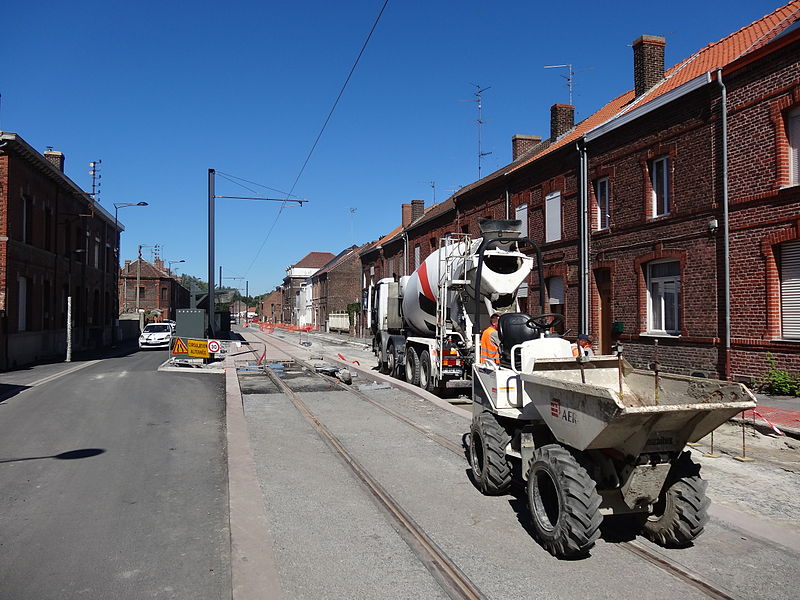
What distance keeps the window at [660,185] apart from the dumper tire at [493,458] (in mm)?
11983

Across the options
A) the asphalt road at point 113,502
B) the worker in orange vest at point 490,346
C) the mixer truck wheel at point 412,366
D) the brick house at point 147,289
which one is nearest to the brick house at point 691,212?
the worker in orange vest at point 490,346

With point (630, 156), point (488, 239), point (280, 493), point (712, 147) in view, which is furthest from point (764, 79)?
point (280, 493)

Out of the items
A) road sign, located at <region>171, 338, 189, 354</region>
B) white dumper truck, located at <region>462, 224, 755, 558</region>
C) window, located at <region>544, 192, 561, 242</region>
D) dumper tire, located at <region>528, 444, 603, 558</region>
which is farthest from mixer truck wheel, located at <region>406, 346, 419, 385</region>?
dumper tire, located at <region>528, 444, 603, 558</region>

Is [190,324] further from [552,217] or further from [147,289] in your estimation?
[147,289]

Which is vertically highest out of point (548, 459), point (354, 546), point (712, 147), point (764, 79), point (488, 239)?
point (764, 79)

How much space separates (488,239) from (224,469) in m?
6.47

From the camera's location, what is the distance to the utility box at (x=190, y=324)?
87.1ft

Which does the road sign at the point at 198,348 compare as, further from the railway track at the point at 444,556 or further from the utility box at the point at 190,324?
the railway track at the point at 444,556

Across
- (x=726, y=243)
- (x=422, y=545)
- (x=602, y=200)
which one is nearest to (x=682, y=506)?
(x=422, y=545)

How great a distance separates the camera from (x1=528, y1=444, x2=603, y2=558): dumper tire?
4355mm

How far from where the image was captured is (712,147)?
14227mm

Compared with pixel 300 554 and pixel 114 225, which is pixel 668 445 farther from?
pixel 114 225

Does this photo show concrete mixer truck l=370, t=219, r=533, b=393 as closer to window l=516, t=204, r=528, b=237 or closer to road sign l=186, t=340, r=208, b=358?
road sign l=186, t=340, r=208, b=358

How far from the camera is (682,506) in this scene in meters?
4.64
